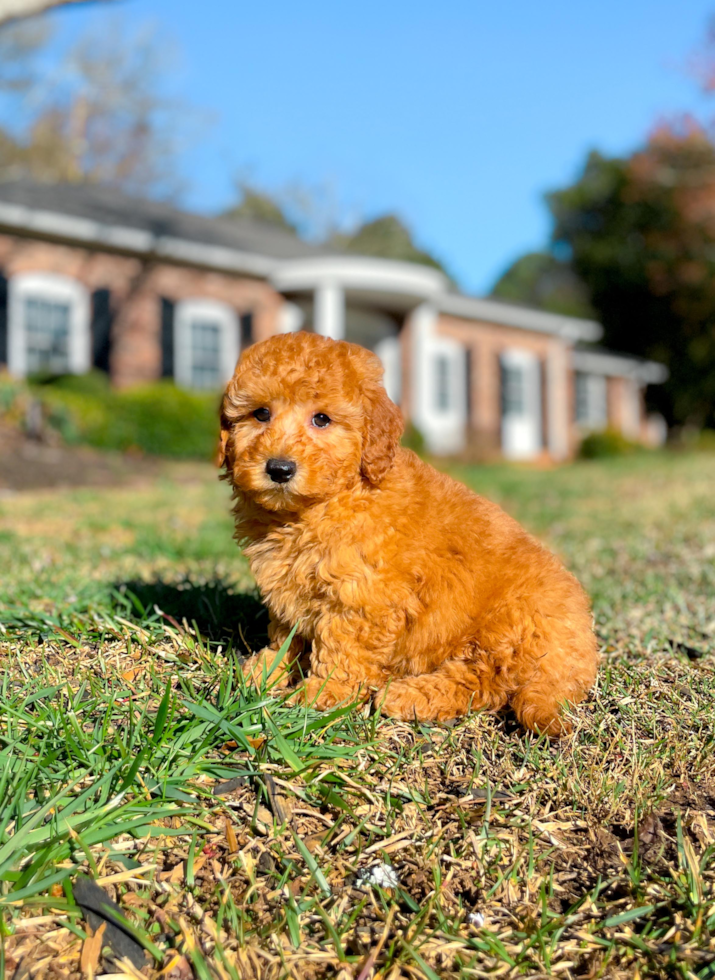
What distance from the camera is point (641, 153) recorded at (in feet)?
107

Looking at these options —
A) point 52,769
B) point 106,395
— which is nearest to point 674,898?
point 52,769

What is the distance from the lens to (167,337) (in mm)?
18812

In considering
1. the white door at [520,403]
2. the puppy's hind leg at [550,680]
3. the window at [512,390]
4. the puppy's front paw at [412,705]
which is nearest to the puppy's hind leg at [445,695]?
the puppy's front paw at [412,705]

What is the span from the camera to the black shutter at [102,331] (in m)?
17.9

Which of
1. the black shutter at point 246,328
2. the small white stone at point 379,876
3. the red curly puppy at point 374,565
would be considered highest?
the black shutter at point 246,328

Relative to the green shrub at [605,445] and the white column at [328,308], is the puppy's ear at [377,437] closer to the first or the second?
the white column at [328,308]

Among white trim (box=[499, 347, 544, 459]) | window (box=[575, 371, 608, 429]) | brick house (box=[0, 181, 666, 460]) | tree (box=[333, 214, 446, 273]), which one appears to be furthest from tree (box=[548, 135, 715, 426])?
brick house (box=[0, 181, 666, 460])

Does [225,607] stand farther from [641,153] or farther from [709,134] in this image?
[641,153]

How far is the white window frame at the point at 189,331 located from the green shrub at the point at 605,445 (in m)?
11.8

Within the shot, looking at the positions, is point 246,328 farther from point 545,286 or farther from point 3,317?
point 545,286

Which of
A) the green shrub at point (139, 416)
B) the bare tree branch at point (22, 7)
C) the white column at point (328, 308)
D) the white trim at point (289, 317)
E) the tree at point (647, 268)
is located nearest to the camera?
the bare tree branch at point (22, 7)

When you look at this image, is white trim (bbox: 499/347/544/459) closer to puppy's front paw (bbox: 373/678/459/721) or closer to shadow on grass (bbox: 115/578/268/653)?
shadow on grass (bbox: 115/578/268/653)

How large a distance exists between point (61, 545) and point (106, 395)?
10.6 meters

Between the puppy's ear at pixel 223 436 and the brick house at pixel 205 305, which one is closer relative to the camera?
the puppy's ear at pixel 223 436
